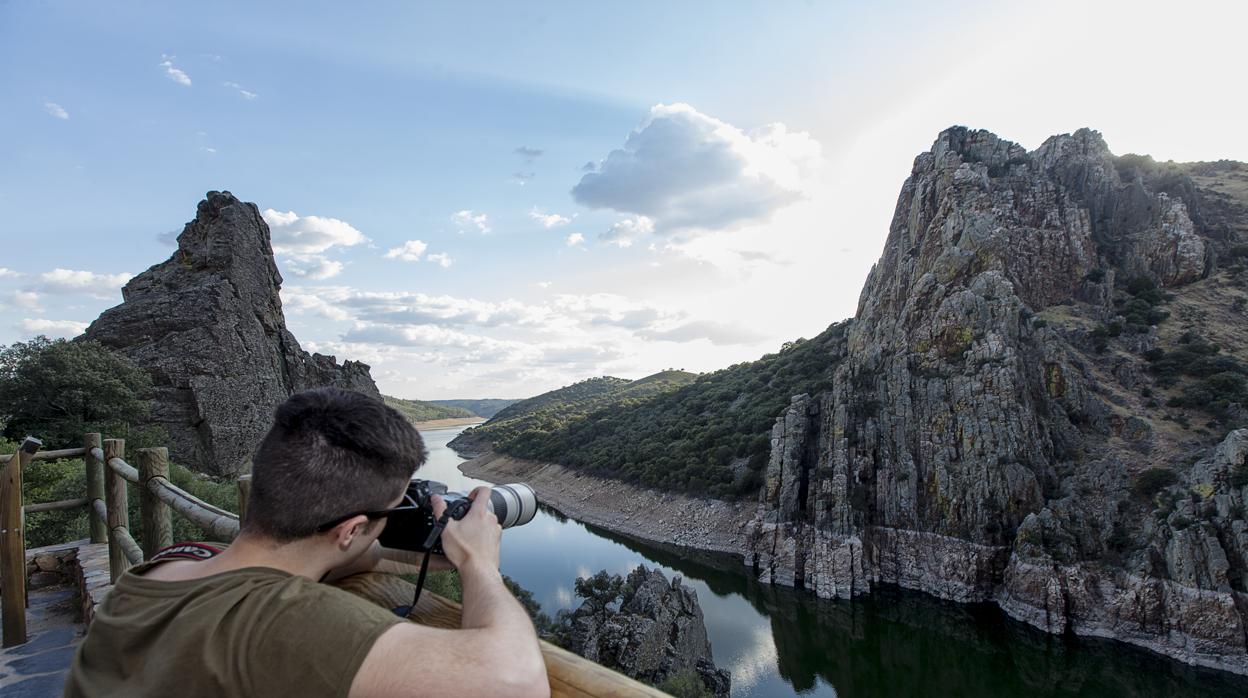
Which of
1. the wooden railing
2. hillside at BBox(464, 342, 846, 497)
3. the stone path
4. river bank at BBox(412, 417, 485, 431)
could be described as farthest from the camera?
river bank at BBox(412, 417, 485, 431)

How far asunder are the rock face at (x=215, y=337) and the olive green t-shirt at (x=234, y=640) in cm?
2214

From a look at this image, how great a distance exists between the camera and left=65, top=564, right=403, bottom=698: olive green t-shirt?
1101mm

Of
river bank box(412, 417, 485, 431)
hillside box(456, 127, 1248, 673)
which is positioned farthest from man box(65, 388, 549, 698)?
river bank box(412, 417, 485, 431)

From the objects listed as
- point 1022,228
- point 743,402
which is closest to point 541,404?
point 743,402

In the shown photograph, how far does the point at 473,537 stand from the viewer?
150 cm

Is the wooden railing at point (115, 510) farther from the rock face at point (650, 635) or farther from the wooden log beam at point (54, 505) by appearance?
the rock face at point (650, 635)

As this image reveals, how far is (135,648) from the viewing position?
1.24 m

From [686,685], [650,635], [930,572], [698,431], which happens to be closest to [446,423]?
[698,431]

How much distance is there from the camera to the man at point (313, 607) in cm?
110

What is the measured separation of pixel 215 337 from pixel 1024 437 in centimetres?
3664

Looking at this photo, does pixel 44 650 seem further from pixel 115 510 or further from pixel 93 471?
pixel 93 471

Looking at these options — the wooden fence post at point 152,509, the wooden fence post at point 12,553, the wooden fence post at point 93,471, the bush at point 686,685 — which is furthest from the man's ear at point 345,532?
the bush at point 686,685

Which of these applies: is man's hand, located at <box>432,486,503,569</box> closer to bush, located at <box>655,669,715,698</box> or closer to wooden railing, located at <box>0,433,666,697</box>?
wooden railing, located at <box>0,433,666,697</box>

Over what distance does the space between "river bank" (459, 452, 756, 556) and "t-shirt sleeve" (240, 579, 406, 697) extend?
33.3 m
